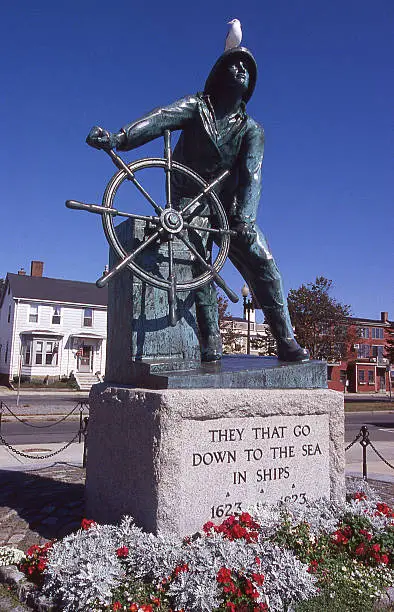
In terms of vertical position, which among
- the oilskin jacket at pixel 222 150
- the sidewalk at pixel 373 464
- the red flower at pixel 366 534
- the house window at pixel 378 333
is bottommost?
the sidewalk at pixel 373 464

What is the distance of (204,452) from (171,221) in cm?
172

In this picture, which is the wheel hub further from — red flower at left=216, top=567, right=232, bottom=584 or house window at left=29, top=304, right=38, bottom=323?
house window at left=29, top=304, right=38, bottom=323

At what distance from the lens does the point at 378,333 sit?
56156mm

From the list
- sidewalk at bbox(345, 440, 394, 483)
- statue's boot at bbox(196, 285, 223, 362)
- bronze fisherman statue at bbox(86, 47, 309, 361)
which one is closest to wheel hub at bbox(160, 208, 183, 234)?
bronze fisherman statue at bbox(86, 47, 309, 361)

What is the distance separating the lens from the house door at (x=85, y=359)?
121 ft

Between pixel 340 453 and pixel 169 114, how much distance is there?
122 inches

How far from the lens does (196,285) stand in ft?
13.5

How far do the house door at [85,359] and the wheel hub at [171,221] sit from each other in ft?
111

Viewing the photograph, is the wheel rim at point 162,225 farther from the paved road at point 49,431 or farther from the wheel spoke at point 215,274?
the paved road at point 49,431

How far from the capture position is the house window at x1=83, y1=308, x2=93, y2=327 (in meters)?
37.4

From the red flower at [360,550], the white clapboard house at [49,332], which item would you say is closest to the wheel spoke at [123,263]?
the red flower at [360,550]

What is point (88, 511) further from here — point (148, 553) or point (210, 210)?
point (210, 210)

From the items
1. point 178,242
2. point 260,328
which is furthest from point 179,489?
point 260,328

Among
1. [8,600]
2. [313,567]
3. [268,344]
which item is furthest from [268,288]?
[268,344]
